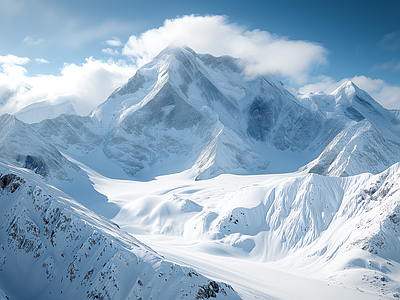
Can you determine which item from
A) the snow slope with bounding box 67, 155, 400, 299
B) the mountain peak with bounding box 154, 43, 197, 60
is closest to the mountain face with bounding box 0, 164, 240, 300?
the snow slope with bounding box 67, 155, 400, 299

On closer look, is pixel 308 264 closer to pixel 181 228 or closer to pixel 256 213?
pixel 256 213

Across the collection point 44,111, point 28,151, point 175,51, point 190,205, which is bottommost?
point 28,151

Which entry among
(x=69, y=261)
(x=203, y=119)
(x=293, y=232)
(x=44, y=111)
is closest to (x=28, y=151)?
(x=293, y=232)

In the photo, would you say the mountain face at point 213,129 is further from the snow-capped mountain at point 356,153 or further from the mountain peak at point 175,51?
the mountain peak at point 175,51

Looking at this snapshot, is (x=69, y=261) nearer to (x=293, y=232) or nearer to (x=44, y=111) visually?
(x=293, y=232)

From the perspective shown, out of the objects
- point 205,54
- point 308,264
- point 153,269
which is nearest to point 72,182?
point 308,264

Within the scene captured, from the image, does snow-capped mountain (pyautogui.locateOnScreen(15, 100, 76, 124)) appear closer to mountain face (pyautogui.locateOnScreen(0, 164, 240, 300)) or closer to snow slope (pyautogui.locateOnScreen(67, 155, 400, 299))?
snow slope (pyautogui.locateOnScreen(67, 155, 400, 299))
